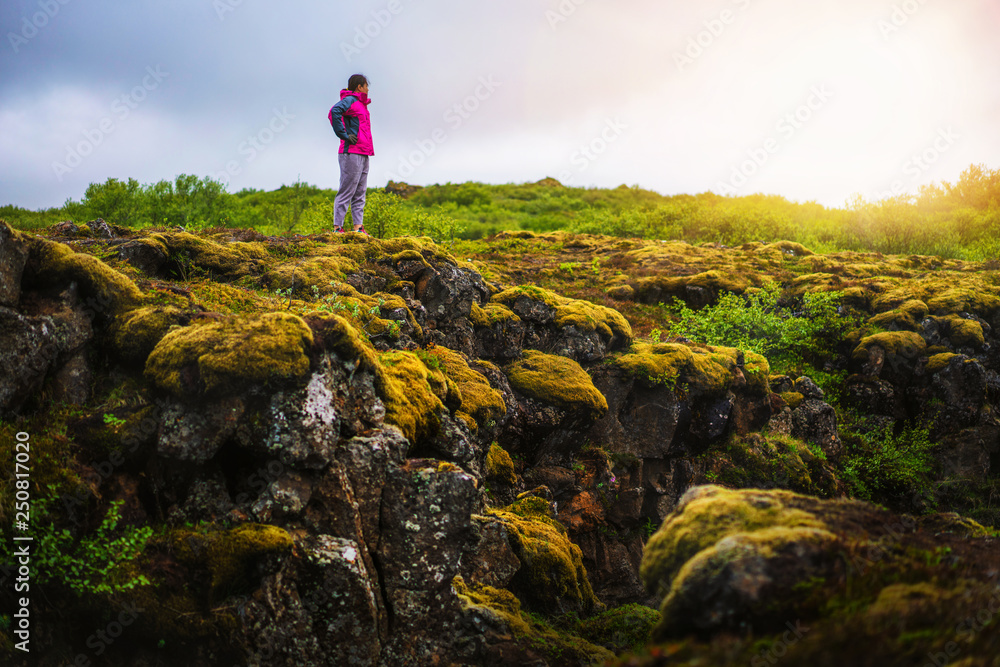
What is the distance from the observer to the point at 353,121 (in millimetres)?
13125

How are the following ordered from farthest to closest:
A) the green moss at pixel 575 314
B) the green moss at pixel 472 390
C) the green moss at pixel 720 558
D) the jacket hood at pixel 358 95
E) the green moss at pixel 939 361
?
the green moss at pixel 939 361 < the jacket hood at pixel 358 95 < the green moss at pixel 575 314 < the green moss at pixel 472 390 < the green moss at pixel 720 558

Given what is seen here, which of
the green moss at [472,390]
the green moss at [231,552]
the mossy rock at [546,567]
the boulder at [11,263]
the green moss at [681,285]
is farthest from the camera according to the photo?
the green moss at [681,285]

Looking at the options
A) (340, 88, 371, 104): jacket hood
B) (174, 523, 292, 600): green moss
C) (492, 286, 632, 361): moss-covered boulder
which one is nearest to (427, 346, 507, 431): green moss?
(492, 286, 632, 361): moss-covered boulder

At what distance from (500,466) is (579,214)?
3164 cm

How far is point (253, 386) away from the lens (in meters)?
6.19

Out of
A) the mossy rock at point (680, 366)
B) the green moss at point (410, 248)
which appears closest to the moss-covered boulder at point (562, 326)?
the mossy rock at point (680, 366)

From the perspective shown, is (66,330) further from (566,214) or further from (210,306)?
(566,214)

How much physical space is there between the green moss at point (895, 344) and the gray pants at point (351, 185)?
13181 mm

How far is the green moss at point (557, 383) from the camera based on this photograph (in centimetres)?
1003

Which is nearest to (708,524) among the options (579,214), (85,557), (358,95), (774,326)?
(85,557)

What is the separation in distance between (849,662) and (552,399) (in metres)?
6.99

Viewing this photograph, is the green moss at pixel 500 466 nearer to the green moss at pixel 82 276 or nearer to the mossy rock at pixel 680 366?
the mossy rock at pixel 680 366

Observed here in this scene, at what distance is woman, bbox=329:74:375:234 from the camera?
42.6 feet

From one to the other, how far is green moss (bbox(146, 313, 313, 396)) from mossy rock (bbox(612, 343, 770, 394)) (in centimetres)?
689
